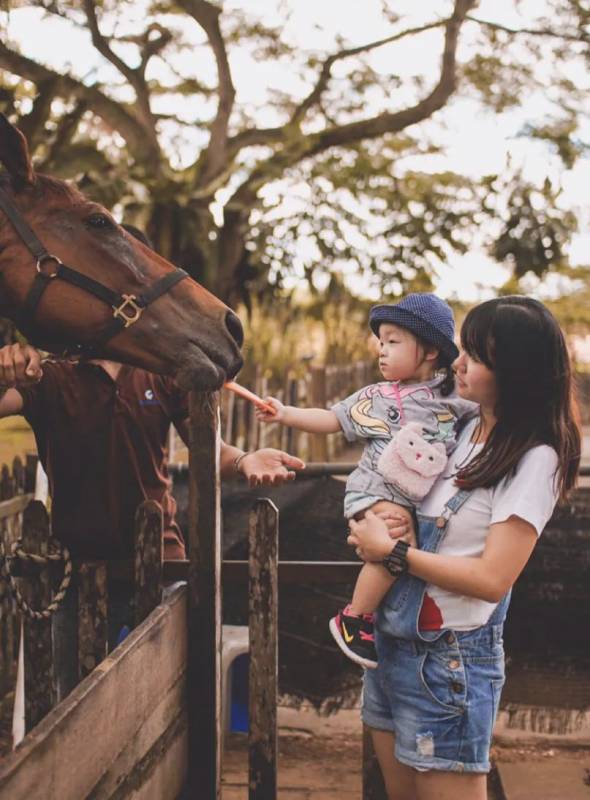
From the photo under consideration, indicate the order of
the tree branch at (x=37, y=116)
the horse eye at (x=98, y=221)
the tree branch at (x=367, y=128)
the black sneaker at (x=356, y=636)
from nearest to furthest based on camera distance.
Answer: the black sneaker at (x=356, y=636) < the horse eye at (x=98, y=221) < the tree branch at (x=37, y=116) < the tree branch at (x=367, y=128)

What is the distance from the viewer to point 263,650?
2.56 metres

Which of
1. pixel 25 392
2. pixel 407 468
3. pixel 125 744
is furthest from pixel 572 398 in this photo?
pixel 25 392

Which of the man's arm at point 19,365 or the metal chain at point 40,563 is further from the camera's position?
the metal chain at point 40,563

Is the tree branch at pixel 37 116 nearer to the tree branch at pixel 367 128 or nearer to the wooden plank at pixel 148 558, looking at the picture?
the tree branch at pixel 367 128

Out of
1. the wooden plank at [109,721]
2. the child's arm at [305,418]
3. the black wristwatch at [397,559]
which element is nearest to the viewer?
the wooden plank at [109,721]

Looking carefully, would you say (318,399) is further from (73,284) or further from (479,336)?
(479,336)

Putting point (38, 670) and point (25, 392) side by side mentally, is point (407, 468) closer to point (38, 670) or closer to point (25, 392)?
point (25, 392)

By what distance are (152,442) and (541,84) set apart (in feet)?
41.0

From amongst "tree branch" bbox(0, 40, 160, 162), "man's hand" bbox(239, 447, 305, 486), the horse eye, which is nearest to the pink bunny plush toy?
"man's hand" bbox(239, 447, 305, 486)

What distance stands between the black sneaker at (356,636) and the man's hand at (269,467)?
44 cm

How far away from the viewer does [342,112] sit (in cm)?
1414

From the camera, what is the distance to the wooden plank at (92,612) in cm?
262

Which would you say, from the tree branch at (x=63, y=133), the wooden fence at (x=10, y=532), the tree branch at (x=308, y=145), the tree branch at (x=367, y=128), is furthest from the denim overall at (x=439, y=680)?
the tree branch at (x=367, y=128)

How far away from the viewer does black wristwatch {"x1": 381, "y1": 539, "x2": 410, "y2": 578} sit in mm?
1882
